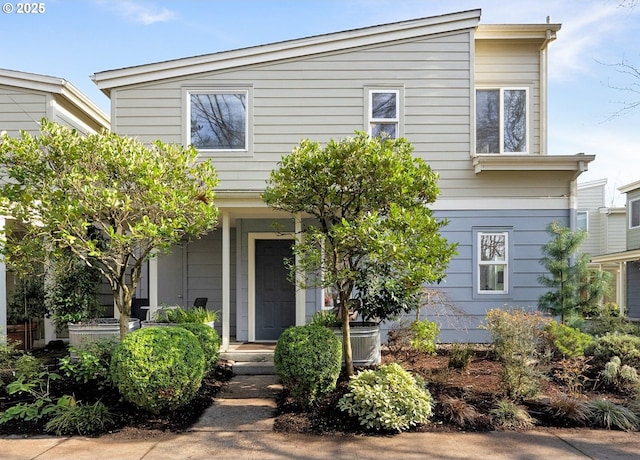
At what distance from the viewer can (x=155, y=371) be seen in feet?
17.9

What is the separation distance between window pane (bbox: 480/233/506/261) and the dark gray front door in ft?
12.4

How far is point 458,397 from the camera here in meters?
6.23

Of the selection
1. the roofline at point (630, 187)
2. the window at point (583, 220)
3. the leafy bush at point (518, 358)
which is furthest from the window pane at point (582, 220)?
the leafy bush at point (518, 358)

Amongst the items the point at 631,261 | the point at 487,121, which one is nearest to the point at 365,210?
the point at 487,121

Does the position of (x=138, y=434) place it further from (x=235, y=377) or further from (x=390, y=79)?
(x=390, y=79)

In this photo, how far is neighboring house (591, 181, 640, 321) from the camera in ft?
62.1

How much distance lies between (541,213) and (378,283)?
14.5ft

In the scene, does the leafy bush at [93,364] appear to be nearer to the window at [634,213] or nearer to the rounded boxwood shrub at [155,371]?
the rounded boxwood shrub at [155,371]

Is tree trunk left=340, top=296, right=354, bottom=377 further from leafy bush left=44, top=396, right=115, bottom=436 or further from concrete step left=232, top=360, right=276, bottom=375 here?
leafy bush left=44, top=396, right=115, bottom=436

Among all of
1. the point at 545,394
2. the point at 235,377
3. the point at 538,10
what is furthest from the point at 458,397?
the point at 538,10

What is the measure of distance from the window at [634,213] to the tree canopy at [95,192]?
1839cm

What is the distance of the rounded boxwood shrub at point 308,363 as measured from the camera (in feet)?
19.0

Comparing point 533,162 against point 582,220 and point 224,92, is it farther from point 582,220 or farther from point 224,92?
point 582,220

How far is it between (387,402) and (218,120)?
251 inches
